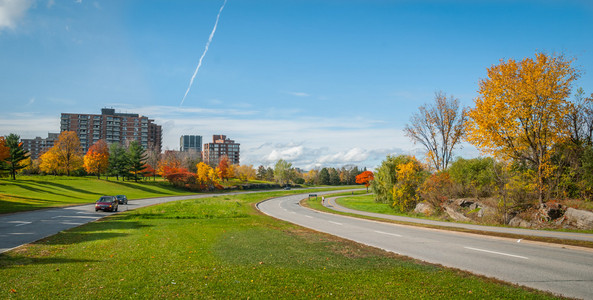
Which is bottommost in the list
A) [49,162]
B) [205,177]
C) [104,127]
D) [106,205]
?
[106,205]

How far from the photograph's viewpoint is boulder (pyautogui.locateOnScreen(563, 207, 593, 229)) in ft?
60.0

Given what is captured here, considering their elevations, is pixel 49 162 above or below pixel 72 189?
above

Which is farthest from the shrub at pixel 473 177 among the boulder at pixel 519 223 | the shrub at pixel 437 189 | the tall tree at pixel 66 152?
the tall tree at pixel 66 152

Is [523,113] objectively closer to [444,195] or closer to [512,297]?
[444,195]

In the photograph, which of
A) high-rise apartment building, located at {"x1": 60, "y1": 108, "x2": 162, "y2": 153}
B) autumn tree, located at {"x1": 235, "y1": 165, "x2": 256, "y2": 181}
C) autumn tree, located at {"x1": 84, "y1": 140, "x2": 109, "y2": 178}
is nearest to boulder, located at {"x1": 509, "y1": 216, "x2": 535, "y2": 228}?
autumn tree, located at {"x1": 84, "y1": 140, "x2": 109, "y2": 178}

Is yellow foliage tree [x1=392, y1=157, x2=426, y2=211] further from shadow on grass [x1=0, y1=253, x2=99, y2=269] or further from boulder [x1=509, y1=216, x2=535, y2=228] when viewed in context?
shadow on grass [x1=0, y1=253, x2=99, y2=269]

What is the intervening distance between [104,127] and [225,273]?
166 meters

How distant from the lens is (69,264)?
895 cm

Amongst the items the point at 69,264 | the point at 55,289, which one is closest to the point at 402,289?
the point at 55,289

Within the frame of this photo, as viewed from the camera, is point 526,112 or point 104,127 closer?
point 526,112

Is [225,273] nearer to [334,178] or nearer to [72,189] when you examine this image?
[72,189]

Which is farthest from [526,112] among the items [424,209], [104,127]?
[104,127]

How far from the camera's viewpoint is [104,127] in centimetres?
15088

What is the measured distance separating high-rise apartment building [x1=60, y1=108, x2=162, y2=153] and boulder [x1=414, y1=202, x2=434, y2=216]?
134427 mm
